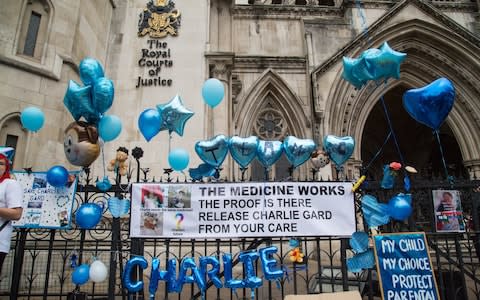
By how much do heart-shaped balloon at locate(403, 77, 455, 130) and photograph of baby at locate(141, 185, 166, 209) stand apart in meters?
4.29

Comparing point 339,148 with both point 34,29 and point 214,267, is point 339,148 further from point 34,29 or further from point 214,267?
point 34,29

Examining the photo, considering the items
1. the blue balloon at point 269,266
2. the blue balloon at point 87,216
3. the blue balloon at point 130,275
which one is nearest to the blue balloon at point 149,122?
the blue balloon at point 87,216

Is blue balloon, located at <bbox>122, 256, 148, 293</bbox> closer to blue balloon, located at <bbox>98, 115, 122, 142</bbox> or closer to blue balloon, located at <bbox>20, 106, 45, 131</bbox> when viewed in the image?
blue balloon, located at <bbox>98, 115, 122, 142</bbox>

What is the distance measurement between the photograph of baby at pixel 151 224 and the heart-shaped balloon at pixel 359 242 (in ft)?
9.69

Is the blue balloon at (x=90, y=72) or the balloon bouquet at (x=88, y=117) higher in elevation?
the blue balloon at (x=90, y=72)

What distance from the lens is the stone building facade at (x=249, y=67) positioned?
9078 millimetres

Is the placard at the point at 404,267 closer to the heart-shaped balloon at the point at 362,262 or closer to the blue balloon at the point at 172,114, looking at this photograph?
the heart-shaped balloon at the point at 362,262

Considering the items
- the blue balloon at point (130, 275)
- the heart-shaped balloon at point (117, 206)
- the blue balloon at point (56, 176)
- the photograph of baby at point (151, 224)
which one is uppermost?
the blue balloon at point (56, 176)

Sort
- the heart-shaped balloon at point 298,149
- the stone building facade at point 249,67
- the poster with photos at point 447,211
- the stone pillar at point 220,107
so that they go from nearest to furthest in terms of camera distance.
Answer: the heart-shaped balloon at point 298,149 < the poster with photos at point 447,211 < the stone building facade at point 249,67 < the stone pillar at point 220,107

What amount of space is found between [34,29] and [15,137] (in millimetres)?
3281

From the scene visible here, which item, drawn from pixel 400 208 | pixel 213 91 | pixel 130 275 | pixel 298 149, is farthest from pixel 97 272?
pixel 400 208

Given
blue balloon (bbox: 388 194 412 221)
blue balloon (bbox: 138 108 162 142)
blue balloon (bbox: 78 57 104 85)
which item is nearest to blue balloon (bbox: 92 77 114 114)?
blue balloon (bbox: 78 57 104 85)

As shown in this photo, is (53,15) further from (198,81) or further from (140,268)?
(140,268)

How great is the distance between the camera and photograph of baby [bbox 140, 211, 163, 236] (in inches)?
203
